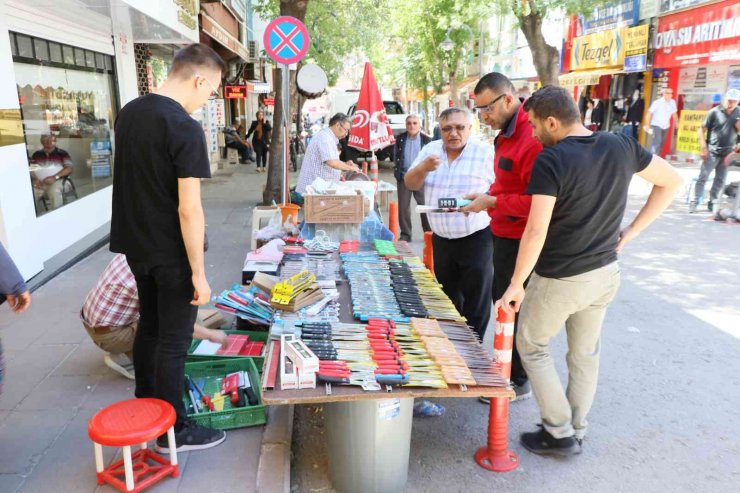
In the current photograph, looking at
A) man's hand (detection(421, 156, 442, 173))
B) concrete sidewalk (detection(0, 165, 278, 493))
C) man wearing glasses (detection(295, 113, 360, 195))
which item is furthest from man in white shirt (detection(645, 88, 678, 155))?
concrete sidewalk (detection(0, 165, 278, 493))

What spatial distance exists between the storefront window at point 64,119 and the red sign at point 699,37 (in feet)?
45.7

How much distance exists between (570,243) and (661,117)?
12902 mm

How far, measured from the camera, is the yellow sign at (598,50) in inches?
723

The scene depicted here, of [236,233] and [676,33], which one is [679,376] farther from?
[676,33]

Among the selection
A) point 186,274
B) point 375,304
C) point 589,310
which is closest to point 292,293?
point 375,304

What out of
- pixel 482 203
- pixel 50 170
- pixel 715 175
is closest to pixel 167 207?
pixel 482 203

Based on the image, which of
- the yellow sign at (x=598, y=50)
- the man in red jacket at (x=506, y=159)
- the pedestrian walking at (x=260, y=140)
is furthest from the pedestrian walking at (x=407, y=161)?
the yellow sign at (x=598, y=50)

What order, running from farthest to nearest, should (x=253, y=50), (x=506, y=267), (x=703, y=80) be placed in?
(x=253, y=50)
(x=703, y=80)
(x=506, y=267)

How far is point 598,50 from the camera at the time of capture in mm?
19656

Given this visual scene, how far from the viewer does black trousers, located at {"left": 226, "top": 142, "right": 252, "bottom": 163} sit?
19.5 meters

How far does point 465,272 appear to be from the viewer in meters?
4.12

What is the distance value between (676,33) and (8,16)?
16316 millimetres

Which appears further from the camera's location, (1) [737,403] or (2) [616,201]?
(1) [737,403]

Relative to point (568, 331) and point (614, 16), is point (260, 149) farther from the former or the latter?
point (568, 331)
